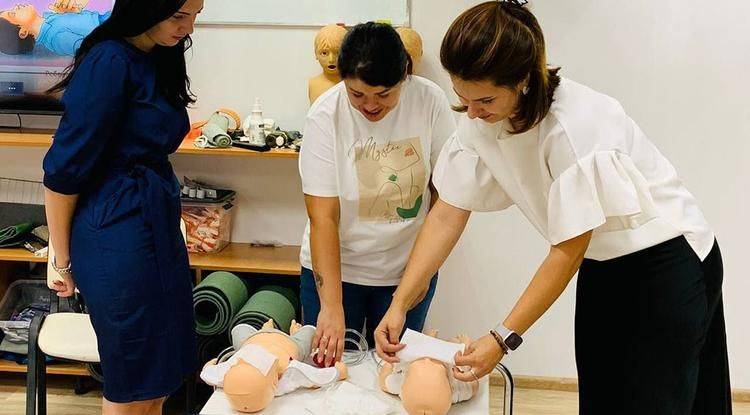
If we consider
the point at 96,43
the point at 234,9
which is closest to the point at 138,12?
the point at 96,43

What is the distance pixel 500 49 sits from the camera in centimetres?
118

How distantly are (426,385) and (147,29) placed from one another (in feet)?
3.07

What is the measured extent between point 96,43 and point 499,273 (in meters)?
1.72

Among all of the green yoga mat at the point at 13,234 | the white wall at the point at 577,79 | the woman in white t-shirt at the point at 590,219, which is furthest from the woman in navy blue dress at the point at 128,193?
the green yoga mat at the point at 13,234

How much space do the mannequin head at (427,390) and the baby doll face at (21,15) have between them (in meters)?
2.00

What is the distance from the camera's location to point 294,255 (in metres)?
2.72

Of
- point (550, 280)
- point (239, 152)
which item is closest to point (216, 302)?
point (239, 152)

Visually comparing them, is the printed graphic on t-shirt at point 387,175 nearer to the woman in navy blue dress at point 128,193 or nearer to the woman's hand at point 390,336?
the woman's hand at point 390,336

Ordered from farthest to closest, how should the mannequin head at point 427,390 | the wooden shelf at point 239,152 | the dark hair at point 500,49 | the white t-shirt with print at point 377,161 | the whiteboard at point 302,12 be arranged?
the whiteboard at point 302,12, the wooden shelf at point 239,152, the white t-shirt with print at point 377,161, the mannequin head at point 427,390, the dark hair at point 500,49

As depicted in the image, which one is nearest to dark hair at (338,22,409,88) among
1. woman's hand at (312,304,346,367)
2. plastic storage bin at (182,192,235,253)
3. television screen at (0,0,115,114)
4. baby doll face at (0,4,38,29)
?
woman's hand at (312,304,346,367)

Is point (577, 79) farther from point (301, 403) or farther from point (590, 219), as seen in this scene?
point (301, 403)

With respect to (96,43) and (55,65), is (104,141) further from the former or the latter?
(55,65)

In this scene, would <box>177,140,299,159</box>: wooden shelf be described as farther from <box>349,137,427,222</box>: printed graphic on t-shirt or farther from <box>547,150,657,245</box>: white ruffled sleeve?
<box>547,150,657,245</box>: white ruffled sleeve

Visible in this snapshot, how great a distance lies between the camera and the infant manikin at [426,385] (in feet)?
4.69
